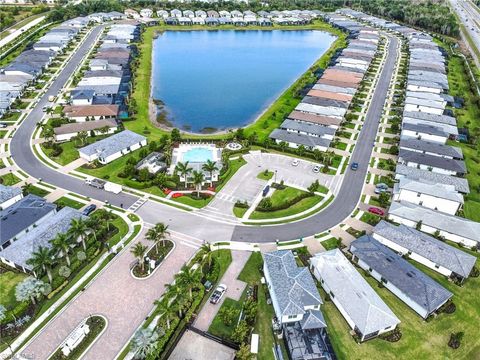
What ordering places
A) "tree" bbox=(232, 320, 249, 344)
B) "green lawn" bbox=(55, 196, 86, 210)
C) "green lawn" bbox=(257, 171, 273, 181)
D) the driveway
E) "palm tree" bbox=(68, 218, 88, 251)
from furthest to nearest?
"green lawn" bbox=(257, 171, 273, 181) → "green lawn" bbox=(55, 196, 86, 210) → "palm tree" bbox=(68, 218, 88, 251) → the driveway → "tree" bbox=(232, 320, 249, 344)

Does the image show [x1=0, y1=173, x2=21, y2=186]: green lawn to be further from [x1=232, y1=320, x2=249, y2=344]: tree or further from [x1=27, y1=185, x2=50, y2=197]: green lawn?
[x1=232, y1=320, x2=249, y2=344]: tree

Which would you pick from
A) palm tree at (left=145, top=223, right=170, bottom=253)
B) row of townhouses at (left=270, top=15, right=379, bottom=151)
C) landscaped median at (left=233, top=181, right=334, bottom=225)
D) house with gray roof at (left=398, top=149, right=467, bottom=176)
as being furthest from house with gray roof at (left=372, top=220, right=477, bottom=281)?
palm tree at (left=145, top=223, right=170, bottom=253)

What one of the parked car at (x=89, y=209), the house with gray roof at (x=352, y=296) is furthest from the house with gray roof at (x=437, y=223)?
the parked car at (x=89, y=209)

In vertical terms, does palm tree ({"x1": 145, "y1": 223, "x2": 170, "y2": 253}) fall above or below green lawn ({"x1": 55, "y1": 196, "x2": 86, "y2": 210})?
above

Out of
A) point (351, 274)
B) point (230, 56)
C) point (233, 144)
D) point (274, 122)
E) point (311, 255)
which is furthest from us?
point (230, 56)

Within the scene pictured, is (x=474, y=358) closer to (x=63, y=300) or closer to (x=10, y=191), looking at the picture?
(x=63, y=300)

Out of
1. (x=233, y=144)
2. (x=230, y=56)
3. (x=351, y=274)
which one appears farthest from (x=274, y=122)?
(x=230, y=56)

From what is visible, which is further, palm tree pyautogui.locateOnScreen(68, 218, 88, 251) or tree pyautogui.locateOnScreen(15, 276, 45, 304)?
palm tree pyautogui.locateOnScreen(68, 218, 88, 251)
